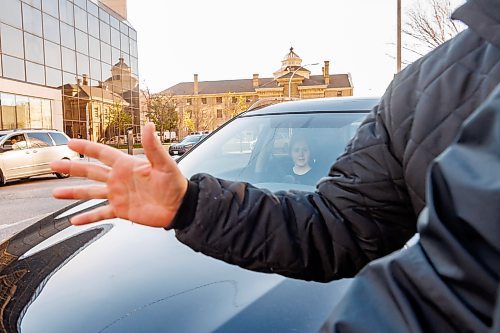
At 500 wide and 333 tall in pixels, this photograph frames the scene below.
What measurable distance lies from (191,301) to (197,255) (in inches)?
14.4

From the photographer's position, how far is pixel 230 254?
128 centimetres

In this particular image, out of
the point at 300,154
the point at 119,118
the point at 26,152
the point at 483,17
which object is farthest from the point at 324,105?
the point at 119,118

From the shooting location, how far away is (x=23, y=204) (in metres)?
8.43

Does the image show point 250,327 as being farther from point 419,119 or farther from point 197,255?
point 419,119

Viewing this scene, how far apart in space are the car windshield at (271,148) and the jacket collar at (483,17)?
1.66 metres

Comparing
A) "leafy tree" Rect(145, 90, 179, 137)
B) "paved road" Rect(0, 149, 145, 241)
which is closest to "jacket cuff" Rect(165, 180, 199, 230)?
"paved road" Rect(0, 149, 145, 241)

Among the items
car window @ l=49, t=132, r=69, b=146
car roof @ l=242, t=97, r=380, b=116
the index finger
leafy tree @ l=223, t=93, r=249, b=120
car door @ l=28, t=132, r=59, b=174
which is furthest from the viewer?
leafy tree @ l=223, t=93, r=249, b=120

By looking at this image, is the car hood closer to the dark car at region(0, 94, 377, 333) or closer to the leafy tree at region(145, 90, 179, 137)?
the dark car at region(0, 94, 377, 333)

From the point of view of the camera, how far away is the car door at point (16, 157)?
11805mm

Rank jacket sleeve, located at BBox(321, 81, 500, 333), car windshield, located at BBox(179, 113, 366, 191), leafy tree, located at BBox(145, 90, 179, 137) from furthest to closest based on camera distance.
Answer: leafy tree, located at BBox(145, 90, 179, 137) → car windshield, located at BBox(179, 113, 366, 191) → jacket sleeve, located at BBox(321, 81, 500, 333)

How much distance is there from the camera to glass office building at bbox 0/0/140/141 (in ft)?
67.5

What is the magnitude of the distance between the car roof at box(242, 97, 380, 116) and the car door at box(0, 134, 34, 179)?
10.5 metres

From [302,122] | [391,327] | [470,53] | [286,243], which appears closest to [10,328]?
[286,243]

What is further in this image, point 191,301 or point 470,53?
point 191,301
